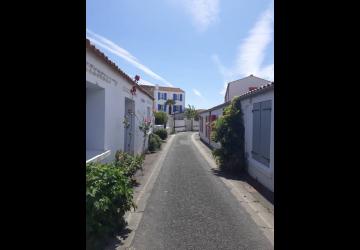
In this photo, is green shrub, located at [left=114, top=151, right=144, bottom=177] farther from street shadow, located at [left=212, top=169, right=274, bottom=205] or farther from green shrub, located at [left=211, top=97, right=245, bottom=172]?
green shrub, located at [left=211, top=97, right=245, bottom=172]

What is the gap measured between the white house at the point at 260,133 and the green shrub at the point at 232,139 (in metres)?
0.24

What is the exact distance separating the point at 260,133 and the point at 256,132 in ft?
1.41

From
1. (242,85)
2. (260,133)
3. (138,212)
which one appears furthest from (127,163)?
(242,85)

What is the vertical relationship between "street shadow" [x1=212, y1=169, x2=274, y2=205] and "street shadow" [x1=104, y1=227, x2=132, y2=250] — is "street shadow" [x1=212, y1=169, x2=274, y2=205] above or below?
above

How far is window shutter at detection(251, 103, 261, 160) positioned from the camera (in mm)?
8867

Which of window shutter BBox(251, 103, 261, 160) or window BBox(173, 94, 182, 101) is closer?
window shutter BBox(251, 103, 261, 160)

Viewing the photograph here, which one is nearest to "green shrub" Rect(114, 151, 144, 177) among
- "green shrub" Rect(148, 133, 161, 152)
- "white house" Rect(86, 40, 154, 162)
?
"white house" Rect(86, 40, 154, 162)

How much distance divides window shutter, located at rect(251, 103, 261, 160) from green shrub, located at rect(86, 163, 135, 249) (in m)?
4.96
